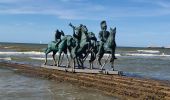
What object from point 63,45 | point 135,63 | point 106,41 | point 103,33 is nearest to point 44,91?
point 106,41

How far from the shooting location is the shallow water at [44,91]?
13453 mm

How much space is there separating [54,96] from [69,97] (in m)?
0.53

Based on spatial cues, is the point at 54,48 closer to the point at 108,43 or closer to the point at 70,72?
the point at 70,72

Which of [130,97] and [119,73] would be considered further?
[119,73]

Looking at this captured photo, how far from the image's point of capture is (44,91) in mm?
15109

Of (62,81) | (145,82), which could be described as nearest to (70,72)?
(62,81)

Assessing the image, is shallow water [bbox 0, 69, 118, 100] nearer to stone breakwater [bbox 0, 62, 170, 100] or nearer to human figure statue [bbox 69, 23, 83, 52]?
stone breakwater [bbox 0, 62, 170, 100]

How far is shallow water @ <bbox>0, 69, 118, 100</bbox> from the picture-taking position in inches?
530

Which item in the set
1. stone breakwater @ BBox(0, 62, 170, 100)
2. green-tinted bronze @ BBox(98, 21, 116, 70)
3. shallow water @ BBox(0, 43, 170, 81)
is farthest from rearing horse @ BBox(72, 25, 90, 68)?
shallow water @ BBox(0, 43, 170, 81)

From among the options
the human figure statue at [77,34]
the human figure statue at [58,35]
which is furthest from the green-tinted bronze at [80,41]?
the human figure statue at [58,35]

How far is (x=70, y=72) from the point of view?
21.0 m

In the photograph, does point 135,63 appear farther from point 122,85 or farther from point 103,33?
point 122,85

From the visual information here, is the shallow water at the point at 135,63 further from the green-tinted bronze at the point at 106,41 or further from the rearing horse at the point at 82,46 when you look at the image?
the rearing horse at the point at 82,46

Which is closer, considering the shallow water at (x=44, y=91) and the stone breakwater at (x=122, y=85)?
the stone breakwater at (x=122, y=85)
